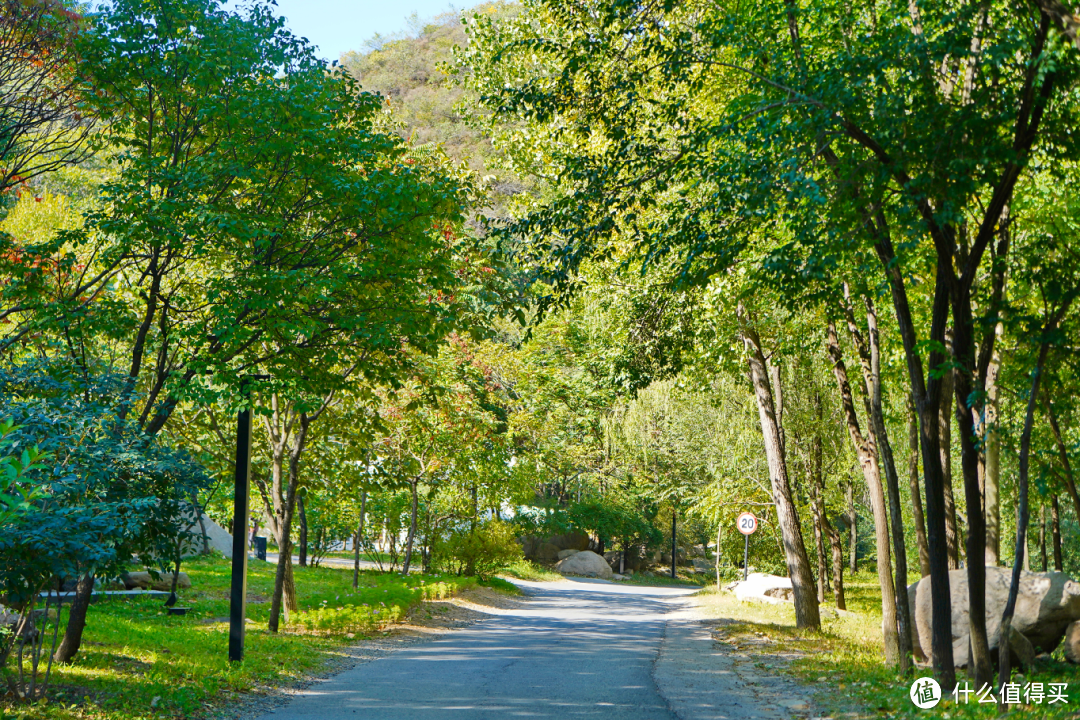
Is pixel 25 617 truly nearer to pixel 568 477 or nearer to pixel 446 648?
pixel 446 648

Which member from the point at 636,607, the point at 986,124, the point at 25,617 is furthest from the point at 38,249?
the point at 636,607

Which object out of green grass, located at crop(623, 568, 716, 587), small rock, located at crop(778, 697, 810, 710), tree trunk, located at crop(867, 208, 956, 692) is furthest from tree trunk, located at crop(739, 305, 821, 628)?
green grass, located at crop(623, 568, 716, 587)

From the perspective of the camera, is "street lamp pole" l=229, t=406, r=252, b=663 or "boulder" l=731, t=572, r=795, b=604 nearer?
"street lamp pole" l=229, t=406, r=252, b=663

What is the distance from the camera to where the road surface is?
7778 millimetres

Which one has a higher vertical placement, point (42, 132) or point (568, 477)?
point (42, 132)

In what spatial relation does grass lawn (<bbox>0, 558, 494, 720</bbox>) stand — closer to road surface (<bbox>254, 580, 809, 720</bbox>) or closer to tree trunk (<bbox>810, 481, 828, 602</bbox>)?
road surface (<bbox>254, 580, 809, 720</bbox>)

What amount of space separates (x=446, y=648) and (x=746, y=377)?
8251 millimetres

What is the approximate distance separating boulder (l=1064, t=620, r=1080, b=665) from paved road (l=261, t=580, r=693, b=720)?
5.42 meters

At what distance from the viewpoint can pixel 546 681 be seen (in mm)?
9398

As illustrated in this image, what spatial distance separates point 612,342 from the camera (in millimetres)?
15125

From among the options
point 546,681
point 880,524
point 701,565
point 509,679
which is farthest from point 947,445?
point 701,565

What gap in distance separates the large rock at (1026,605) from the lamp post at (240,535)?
8473mm

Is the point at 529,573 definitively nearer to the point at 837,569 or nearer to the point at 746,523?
the point at 746,523

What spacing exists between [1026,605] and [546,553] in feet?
90.8
